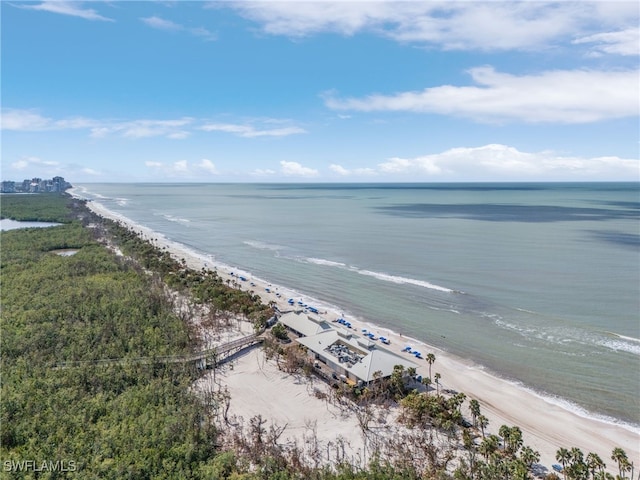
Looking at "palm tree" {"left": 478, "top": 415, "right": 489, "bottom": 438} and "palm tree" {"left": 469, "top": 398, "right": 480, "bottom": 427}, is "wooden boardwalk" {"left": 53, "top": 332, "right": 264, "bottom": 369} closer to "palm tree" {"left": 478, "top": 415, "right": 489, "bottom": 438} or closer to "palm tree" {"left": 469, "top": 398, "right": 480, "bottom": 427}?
"palm tree" {"left": 469, "top": 398, "right": 480, "bottom": 427}

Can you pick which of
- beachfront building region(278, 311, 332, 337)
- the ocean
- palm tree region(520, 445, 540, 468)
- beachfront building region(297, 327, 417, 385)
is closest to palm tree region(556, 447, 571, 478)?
palm tree region(520, 445, 540, 468)

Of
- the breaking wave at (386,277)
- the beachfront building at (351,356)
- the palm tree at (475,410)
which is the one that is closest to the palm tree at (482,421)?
the palm tree at (475,410)

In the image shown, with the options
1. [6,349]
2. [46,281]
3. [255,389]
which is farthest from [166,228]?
[255,389]

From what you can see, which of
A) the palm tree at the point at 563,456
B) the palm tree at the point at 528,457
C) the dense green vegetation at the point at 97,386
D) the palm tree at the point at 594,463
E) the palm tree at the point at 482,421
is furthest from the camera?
the palm tree at the point at 482,421

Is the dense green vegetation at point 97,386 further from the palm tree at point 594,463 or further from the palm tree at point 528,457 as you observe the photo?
the palm tree at point 594,463

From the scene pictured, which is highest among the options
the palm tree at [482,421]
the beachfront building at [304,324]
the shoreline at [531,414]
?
the beachfront building at [304,324]

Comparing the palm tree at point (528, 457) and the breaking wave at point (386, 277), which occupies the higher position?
the breaking wave at point (386, 277)

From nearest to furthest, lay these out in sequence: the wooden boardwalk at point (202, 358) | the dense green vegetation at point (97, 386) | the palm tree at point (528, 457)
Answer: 1. the palm tree at point (528, 457)
2. the dense green vegetation at point (97, 386)
3. the wooden boardwalk at point (202, 358)
